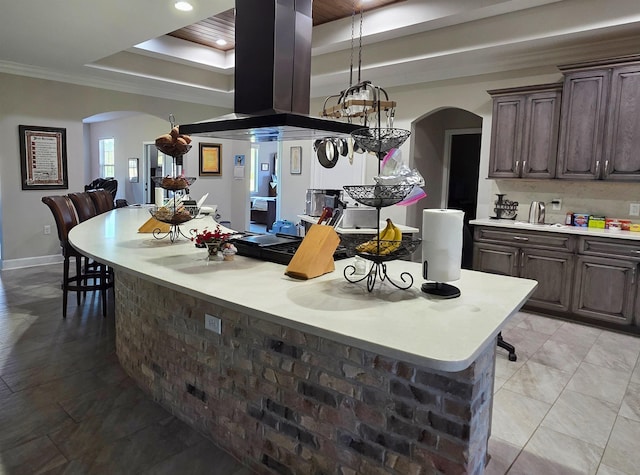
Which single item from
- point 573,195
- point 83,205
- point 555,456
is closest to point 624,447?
point 555,456

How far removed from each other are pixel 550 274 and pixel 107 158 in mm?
12238

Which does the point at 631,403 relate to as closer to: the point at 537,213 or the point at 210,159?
the point at 537,213

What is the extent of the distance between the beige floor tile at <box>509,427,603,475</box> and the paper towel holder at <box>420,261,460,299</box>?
3.30 feet

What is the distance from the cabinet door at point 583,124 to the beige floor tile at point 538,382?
211 cm

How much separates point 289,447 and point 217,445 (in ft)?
1.78

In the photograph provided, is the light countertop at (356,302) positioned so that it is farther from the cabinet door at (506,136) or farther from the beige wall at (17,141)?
the beige wall at (17,141)

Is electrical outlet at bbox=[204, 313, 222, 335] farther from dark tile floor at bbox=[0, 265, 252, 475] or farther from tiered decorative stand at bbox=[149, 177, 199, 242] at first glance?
tiered decorative stand at bbox=[149, 177, 199, 242]

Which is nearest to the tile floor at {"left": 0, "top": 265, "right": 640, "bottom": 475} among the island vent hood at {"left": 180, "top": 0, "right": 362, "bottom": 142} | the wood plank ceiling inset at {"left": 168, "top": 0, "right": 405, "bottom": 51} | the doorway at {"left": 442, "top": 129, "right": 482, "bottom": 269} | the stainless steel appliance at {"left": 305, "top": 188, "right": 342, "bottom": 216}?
the island vent hood at {"left": 180, "top": 0, "right": 362, "bottom": 142}

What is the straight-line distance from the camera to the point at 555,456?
2.23m

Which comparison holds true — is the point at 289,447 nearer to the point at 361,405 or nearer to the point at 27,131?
the point at 361,405

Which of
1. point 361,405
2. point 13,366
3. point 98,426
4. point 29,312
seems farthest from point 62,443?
point 29,312

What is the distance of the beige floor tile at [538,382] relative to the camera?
113 inches

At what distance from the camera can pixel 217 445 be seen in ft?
7.23

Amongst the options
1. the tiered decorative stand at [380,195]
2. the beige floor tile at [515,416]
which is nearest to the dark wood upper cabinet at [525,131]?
the beige floor tile at [515,416]
